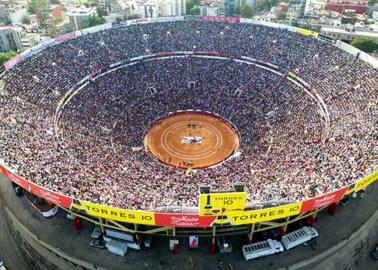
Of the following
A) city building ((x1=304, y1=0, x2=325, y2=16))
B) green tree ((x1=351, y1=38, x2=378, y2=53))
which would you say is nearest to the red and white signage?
green tree ((x1=351, y1=38, x2=378, y2=53))

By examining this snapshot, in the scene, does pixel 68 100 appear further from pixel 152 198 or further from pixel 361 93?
pixel 361 93

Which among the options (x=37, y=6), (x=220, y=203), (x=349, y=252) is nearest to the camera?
(x=220, y=203)

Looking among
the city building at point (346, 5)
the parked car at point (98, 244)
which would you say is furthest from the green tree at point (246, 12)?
the parked car at point (98, 244)

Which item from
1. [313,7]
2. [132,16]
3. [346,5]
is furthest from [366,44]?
[132,16]

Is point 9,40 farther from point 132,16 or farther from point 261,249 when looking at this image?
point 261,249

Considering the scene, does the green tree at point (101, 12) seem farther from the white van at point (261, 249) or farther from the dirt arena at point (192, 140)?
the white van at point (261, 249)

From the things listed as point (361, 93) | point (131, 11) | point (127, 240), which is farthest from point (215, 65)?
point (131, 11)

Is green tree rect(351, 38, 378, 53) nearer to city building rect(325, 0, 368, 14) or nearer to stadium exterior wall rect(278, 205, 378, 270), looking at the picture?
city building rect(325, 0, 368, 14)
